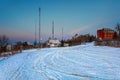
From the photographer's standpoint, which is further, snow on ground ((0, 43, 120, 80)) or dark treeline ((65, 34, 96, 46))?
dark treeline ((65, 34, 96, 46))

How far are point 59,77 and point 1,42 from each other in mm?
76942

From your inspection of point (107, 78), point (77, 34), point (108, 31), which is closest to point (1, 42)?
point (77, 34)

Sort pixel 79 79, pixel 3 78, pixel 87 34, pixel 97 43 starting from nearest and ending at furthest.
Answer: pixel 79 79 < pixel 3 78 < pixel 97 43 < pixel 87 34

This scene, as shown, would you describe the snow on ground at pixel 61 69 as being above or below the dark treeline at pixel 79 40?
below

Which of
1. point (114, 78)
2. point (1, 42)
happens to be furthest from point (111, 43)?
point (1, 42)

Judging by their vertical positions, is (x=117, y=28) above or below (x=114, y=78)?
above

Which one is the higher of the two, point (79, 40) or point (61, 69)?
point (79, 40)

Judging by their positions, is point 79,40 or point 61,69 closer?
point 61,69

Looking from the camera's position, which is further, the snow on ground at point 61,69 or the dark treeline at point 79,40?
the dark treeline at point 79,40

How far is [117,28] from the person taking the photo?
294 ft

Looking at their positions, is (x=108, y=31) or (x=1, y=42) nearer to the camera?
(x=1, y=42)

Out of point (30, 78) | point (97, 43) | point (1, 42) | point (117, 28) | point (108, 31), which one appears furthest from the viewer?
point (108, 31)

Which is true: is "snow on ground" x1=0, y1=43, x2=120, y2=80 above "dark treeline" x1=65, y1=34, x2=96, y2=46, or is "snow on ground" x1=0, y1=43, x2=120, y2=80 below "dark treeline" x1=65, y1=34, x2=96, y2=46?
below

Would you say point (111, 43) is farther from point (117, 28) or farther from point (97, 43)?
point (117, 28)
